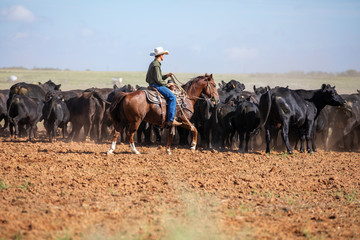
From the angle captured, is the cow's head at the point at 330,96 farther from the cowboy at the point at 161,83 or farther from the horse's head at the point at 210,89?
the cowboy at the point at 161,83

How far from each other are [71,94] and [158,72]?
909cm

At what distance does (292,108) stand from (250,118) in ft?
4.21

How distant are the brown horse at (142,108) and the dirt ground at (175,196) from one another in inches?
31.6

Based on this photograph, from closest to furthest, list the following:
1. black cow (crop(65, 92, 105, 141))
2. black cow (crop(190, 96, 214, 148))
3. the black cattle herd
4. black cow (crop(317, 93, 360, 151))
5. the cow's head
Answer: the black cattle herd
the cow's head
black cow (crop(190, 96, 214, 148))
black cow (crop(317, 93, 360, 151))
black cow (crop(65, 92, 105, 141))

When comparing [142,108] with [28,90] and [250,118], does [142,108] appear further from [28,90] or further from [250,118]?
[28,90]

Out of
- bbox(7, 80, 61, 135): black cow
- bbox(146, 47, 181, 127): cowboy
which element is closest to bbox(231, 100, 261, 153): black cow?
bbox(146, 47, 181, 127): cowboy

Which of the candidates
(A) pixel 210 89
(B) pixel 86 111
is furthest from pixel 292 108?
A: (B) pixel 86 111

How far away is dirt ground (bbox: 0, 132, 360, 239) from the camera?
6.30 meters

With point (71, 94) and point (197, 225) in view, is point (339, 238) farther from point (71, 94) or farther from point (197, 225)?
point (71, 94)

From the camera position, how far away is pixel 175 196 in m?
8.11

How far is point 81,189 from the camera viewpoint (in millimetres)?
8531

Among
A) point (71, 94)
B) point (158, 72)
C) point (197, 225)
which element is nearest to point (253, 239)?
point (197, 225)

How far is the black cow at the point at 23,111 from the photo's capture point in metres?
16.4

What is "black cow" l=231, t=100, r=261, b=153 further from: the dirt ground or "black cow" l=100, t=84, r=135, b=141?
"black cow" l=100, t=84, r=135, b=141
